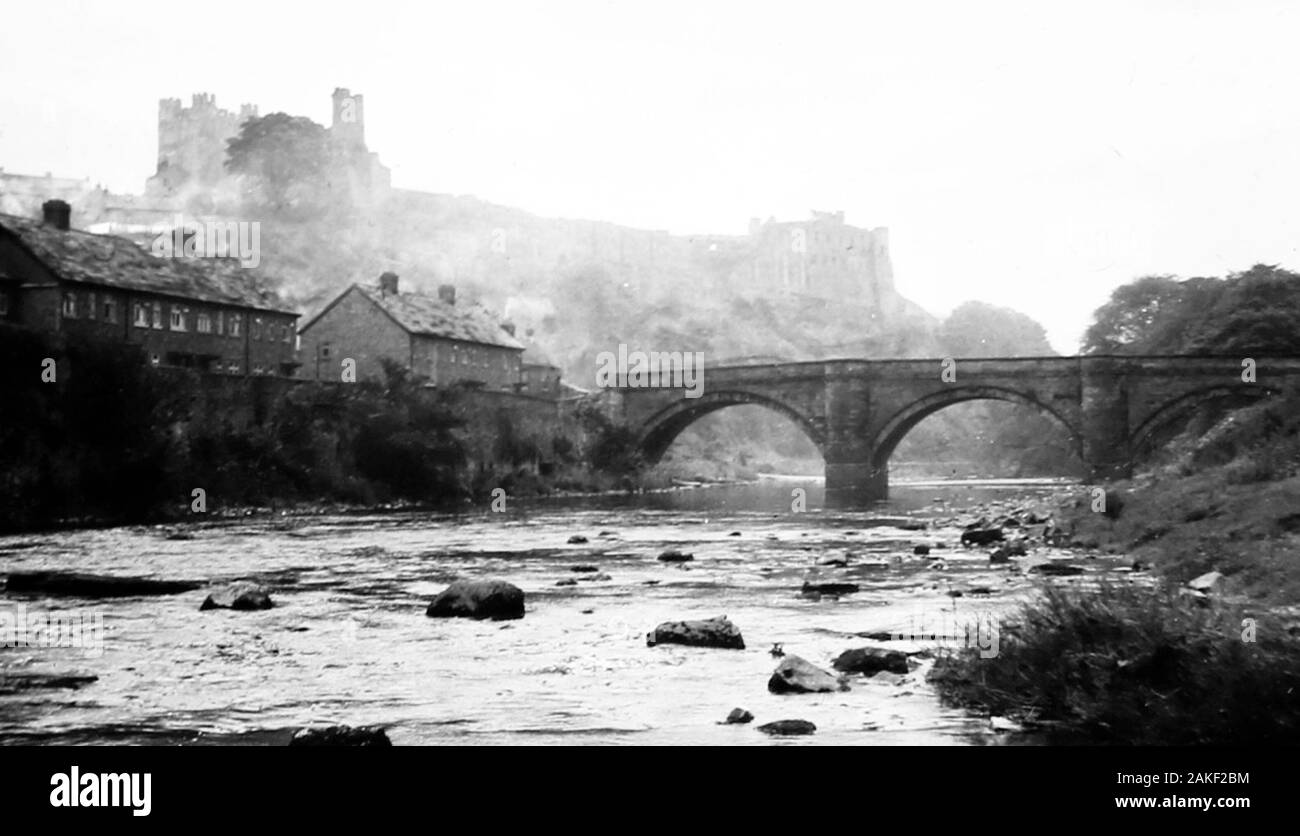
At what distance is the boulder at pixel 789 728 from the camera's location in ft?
30.2

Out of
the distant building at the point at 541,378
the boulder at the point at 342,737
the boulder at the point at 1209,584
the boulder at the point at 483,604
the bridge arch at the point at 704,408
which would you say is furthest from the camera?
the distant building at the point at 541,378

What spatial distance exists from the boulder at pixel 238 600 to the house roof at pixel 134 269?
27494 millimetres

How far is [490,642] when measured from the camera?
1407cm

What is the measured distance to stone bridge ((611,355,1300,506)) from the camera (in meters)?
56.0

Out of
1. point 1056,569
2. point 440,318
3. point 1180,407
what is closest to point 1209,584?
point 1056,569

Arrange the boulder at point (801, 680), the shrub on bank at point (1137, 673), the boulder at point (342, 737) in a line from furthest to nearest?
A: 1. the boulder at point (801, 680)
2. the boulder at point (342, 737)
3. the shrub on bank at point (1137, 673)

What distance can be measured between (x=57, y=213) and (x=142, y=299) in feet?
13.1

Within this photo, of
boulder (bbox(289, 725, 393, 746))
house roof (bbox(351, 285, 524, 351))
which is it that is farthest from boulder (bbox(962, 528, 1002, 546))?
house roof (bbox(351, 285, 524, 351))

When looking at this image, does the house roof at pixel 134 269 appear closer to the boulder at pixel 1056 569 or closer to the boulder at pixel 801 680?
the boulder at pixel 1056 569

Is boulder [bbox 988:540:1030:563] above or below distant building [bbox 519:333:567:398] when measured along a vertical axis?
below

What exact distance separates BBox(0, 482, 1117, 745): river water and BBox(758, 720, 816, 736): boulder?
0.11 metres

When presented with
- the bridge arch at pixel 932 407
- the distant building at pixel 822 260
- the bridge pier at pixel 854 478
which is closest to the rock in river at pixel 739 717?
the bridge pier at pixel 854 478

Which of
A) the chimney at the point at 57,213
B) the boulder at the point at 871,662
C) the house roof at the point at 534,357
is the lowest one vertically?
the boulder at the point at 871,662

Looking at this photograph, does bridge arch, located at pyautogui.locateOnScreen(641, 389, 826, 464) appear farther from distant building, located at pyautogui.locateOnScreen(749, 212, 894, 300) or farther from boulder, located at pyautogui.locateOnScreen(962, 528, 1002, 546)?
distant building, located at pyautogui.locateOnScreen(749, 212, 894, 300)
